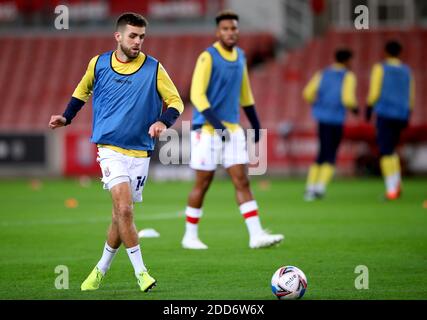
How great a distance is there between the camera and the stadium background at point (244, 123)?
11.6 metres

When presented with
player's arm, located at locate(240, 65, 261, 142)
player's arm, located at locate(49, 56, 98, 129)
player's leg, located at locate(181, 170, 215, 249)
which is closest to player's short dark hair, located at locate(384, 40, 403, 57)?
player's arm, located at locate(240, 65, 261, 142)

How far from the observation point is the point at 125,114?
26.7ft

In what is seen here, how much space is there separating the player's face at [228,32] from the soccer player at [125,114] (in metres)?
2.79

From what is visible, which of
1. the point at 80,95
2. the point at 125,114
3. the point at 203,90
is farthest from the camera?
the point at 203,90

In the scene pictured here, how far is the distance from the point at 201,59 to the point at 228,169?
120cm

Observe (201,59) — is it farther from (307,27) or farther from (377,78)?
(307,27)

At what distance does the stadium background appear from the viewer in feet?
38.2

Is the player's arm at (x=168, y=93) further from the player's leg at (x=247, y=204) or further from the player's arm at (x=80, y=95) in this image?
the player's leg at (x=247, y=204)

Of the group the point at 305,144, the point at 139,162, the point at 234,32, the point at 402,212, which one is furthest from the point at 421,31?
the point at 139,162

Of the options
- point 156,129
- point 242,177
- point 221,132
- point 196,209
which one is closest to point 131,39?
point 156,129

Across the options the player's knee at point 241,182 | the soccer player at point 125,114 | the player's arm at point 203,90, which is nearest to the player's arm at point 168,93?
the soccer player at point 125,114

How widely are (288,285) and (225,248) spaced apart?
3435 mm

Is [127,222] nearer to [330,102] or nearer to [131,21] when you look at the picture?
[131,21]

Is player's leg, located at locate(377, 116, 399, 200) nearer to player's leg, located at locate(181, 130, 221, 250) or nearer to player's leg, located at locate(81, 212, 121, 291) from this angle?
player's leg, located at locate(181, 130, 221, 250)
